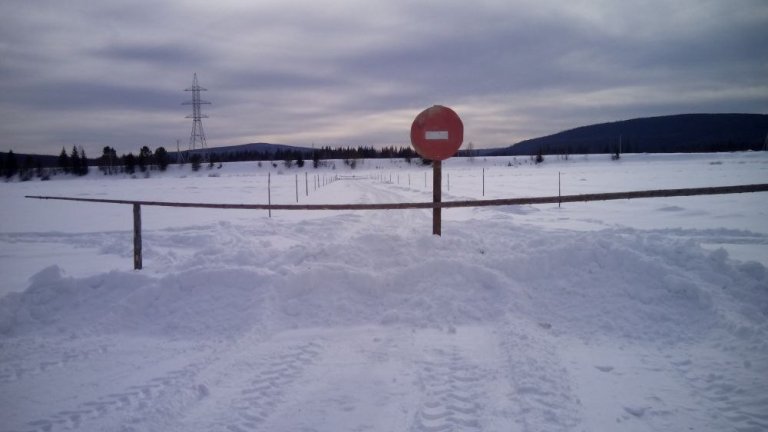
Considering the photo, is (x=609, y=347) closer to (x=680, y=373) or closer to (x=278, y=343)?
(x=680, y=373)

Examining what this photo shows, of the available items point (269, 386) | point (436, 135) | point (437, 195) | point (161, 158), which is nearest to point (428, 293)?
point (437, 195)

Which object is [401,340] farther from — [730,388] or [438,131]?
[438,131]

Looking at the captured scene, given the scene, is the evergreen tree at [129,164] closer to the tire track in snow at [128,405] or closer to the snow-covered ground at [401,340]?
the snow-covered ground at [401,340]

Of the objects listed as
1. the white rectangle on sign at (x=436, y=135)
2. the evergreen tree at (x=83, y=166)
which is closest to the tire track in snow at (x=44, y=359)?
the white rectangle on sign at (x=436, y=135)

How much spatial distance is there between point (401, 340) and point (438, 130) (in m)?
3.99

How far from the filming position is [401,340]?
516 cm

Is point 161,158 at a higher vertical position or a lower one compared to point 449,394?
higher

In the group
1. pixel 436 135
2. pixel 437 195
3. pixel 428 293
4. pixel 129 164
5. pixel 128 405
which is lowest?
pixel 128 405

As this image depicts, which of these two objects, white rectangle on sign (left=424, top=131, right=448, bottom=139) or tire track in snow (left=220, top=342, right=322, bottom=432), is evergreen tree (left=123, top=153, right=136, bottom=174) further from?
tire track in snow (left=220, top=342, right=322, bottom=432)

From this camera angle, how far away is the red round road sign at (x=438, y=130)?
7984 mm

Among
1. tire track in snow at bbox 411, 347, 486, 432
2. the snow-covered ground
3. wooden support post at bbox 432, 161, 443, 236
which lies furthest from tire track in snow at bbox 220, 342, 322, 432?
wooden support post at bbox 432, 161, 443, 236

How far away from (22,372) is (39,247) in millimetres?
9679

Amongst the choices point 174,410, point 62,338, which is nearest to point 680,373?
point 174,410

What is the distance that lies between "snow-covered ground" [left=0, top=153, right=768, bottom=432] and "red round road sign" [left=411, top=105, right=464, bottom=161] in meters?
1.52
